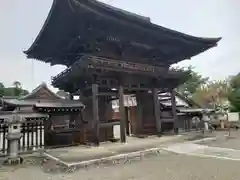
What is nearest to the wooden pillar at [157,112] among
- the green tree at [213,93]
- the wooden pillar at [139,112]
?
the wooden pillar at [139,112]

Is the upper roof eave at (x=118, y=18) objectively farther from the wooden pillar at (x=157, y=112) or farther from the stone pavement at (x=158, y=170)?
the stone pavement at (x=158, y=170)

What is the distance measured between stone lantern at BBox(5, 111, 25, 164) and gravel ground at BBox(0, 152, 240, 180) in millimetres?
881

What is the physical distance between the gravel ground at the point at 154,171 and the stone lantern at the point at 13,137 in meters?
0.88

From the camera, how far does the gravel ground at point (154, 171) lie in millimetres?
5238

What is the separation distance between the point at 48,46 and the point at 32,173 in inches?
311

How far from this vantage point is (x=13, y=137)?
26.9 feet

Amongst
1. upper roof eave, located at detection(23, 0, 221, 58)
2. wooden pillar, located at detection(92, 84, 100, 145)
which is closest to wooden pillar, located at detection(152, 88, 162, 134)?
upper roof eave, located at detection(23, 0, 221, 58)

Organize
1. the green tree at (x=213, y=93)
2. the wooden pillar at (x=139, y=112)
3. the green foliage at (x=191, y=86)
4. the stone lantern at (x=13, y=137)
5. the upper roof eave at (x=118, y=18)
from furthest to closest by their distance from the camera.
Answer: the green foliage at (x=191, y=86)
the green tree at (x=213, y=93)
the wooden pillar at (x=139, y=112)
the upper roof eave at (x=118, y=18)
the stone lantern at (x=13, y=137)

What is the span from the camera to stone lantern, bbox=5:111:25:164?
7.91 meters

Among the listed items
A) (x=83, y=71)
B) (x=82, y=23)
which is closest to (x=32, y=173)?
(x=83, y=71)

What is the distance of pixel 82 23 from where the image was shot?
31.3 ft

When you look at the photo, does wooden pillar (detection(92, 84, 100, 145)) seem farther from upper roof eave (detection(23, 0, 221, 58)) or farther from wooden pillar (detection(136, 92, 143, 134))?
wooden pillar (detection(136, 92, 143, 134))

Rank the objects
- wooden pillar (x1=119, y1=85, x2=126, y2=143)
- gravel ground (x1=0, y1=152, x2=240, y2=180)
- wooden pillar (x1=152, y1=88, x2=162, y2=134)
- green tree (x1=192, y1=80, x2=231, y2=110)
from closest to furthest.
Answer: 1. gravel ground (x1=0, y1=152, x2=240, y2=180)
2. wooden pillar (x1=119, y1=85, x2=126, y2=143)
3. wooden pillar (x1=152, y1=88, x2=162, y2=134)
4. green tree (x1=192, y1=80, x2=231, y2=110)

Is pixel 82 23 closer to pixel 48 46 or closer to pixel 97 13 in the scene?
pixel 97 13
